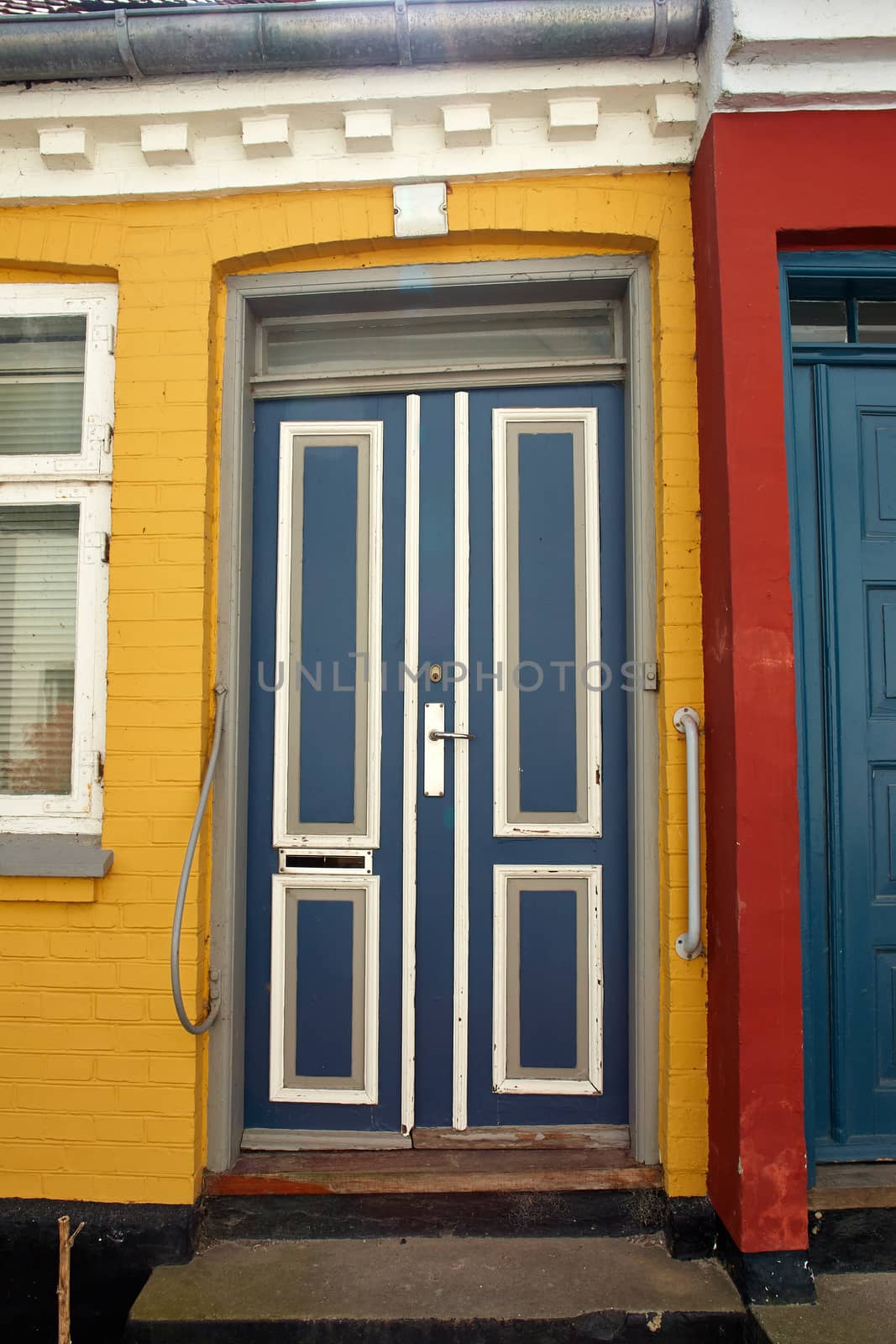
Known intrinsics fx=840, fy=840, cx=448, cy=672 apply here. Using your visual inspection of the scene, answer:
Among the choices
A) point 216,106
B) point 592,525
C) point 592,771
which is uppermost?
point 216,106

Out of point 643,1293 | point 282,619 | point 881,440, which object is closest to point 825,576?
point 881,440

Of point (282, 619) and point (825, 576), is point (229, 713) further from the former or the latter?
point (825, 576)

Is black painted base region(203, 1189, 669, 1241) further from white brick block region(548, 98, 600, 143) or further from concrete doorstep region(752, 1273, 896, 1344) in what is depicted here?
white brick block region(548, 98, 600, 143)

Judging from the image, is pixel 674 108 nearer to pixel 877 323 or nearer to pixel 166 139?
pixel 877 323

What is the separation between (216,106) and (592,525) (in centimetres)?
186

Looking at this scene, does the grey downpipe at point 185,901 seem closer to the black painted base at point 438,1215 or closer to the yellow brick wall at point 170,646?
the yellow brick wall at point 170,646

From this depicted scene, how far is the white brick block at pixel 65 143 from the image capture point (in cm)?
281

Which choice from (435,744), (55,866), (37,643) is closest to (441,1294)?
(435,744)

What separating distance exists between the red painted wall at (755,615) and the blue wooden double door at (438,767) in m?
0.42

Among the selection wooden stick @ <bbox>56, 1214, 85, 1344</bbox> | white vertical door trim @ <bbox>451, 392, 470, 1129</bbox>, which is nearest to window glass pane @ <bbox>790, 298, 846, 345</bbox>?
white vertical door trim @ <bbox>451, 392, 470, 1129</bbox>

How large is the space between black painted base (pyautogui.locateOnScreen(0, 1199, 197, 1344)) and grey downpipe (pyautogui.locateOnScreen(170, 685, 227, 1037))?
0.59m

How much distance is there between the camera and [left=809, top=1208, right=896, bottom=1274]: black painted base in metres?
2.49

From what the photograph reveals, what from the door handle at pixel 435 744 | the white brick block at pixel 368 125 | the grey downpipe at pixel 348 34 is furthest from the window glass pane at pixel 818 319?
the door handle at pixel 435 744

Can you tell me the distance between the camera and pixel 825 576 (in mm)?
2744
